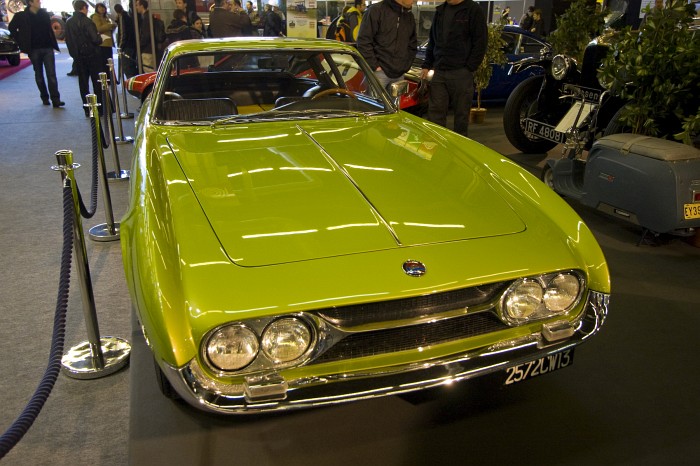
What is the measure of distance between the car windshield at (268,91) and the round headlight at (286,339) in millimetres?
1562

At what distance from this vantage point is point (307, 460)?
6.71 feet

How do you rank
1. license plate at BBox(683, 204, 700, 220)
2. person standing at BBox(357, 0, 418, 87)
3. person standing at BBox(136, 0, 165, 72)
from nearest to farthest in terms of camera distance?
1. license plate at BBox(683, 204, 700, 220)
2. person standing at BBox(357, 0, 418, 87)
3. person standing at BBox(136, 0, 165, 72)

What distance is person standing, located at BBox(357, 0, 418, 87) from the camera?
557 centimetres

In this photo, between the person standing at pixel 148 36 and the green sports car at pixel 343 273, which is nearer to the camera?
the green sports car at pixel 343 273

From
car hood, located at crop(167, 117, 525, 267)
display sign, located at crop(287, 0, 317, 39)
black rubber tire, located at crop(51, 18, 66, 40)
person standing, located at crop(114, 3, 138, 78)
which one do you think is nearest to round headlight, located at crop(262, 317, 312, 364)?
car hood, located at crop(167, 117, 525, 267)

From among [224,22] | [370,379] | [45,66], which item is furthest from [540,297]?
[45,66]

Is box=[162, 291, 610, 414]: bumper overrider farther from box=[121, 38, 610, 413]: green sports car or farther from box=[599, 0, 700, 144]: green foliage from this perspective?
box=[599, 0, 700, 144]: green foliage

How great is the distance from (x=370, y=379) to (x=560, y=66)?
4507mm

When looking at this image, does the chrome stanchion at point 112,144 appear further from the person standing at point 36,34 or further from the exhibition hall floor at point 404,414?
the person standing at point 36,34

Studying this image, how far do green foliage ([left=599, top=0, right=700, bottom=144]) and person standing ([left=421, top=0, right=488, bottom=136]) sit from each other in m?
1.31

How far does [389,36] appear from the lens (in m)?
5.65

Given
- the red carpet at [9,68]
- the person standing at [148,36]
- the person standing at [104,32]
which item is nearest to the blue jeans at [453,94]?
the person standing at [148,36]

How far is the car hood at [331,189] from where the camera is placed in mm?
1927

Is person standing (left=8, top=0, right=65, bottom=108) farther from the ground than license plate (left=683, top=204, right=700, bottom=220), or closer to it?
farther from the ground
